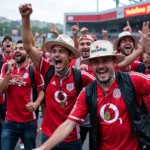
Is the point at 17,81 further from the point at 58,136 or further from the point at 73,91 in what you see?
the point at 58,136

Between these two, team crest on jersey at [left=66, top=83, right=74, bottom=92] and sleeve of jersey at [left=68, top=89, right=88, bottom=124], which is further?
team crest on jersey at [left=66, top=83, right=74, bottom=92]

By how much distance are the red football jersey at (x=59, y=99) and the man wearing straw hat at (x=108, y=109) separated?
0.69 metres

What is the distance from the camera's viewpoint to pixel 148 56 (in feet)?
14.9

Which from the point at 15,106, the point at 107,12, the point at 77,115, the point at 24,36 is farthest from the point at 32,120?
the point at 107,12

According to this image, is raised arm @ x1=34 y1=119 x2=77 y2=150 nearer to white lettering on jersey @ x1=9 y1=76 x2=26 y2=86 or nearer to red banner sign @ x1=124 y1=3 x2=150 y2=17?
white lettering on jersey @ x1=9 y1=76 x2=26 y2=86

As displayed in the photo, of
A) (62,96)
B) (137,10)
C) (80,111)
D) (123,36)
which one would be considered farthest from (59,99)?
(137,10)

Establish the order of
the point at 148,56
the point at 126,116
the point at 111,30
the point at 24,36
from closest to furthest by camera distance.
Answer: the point at 126,116, the point at 24,36, the point at 148,56, the point at 111,30

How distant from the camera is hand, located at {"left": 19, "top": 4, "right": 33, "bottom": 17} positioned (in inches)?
129

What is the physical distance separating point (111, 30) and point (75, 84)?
42965 millimetres

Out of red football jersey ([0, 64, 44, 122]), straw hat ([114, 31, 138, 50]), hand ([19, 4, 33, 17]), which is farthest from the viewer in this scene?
straw hat ([114, 31, 138, 50])

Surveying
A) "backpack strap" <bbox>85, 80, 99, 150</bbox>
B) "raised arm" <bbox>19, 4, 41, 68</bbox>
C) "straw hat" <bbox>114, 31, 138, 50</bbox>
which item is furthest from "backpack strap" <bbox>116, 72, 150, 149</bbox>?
"straw hat" <bbox>114, 31, 138, 50</bbox>

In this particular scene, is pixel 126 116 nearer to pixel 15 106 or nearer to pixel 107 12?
pixel 15 106

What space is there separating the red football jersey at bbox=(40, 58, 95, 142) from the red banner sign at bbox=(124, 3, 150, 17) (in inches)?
1080

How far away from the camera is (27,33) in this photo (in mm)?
3590
